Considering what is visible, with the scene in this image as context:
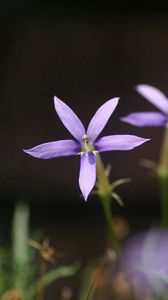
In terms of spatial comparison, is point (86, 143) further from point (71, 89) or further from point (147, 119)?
point (71, 89)

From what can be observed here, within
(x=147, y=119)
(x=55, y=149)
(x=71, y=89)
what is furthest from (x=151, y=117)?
(x=71, y=89)

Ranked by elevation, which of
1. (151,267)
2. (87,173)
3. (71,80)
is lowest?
(151,267)

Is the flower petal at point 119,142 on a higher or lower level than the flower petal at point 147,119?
lower

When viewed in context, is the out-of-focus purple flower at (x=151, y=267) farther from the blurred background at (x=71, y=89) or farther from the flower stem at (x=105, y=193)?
the blurred background at (x=71, y=89)

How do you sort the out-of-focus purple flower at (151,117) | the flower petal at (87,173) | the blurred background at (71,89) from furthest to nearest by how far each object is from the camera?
1. the blurred background at (71,89)
2. the out-of-focus purple flower at (151,117)
3. the flower petal at (87,173)

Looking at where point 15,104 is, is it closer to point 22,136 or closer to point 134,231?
point 22,136

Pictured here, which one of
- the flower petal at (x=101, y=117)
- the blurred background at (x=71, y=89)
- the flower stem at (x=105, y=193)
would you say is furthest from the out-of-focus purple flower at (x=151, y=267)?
the blurred background at (x=71, y=89)
